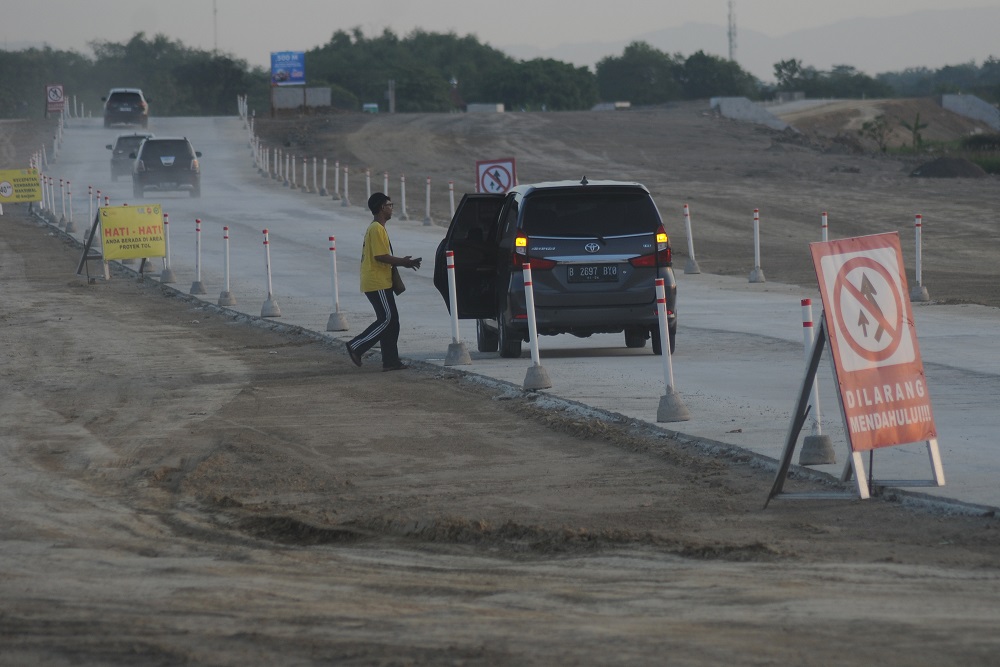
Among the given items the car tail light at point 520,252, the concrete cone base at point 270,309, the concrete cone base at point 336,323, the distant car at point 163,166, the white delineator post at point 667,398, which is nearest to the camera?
the white delineator post at point 667,398

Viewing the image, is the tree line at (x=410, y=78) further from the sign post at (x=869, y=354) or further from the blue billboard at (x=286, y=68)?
the sign post at (x=869, y=354)

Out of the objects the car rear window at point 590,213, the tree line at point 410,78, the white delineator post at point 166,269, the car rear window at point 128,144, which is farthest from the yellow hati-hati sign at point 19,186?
the tree line at point 410,78

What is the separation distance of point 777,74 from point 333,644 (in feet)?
560

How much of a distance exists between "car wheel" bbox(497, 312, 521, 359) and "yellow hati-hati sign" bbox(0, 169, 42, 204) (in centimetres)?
3412

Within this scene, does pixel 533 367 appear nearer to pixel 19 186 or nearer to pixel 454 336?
pixel 454 336

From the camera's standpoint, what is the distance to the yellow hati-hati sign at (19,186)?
47219 mm

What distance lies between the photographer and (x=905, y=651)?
222 inches

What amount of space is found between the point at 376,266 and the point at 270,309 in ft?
21.0

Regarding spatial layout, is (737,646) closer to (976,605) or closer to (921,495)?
(976,605)

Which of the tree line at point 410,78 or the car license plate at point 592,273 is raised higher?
the tree line at point 410,78

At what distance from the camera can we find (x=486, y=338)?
56.8 ft

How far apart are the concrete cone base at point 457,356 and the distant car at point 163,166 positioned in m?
34.6

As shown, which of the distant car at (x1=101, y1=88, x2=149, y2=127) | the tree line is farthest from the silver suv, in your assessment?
the tree line

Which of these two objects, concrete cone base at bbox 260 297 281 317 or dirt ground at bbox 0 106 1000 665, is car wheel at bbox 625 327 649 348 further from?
concrete cone base at bbox 260 297 281 317
